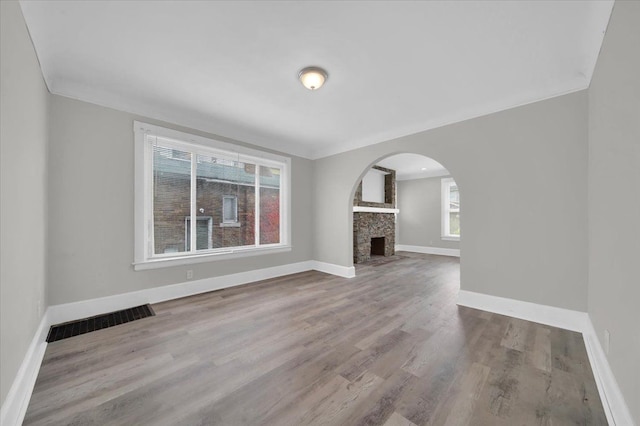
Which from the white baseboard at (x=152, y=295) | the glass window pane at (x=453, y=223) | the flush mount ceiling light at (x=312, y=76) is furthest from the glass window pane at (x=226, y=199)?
the glass window pane at (x=453, y=223)

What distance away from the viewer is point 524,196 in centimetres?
271

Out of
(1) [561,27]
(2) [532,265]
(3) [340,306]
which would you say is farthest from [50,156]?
(2) [532,265]

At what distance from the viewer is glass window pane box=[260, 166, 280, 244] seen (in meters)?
4.50

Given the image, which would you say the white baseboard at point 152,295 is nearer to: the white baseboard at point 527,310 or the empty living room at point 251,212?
the empty living room at point 251,212

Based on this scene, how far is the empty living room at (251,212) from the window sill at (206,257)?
3 centimetres

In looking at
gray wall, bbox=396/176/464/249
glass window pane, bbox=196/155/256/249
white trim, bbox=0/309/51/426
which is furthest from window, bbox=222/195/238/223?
gray wall, bbox=396/176/464/249

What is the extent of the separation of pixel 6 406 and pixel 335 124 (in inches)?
153

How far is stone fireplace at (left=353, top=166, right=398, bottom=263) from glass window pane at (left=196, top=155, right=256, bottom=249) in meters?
2.80

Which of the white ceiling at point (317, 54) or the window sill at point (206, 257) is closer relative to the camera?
the white ceiling at point (317, 54)

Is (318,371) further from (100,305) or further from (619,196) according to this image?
(100,305)

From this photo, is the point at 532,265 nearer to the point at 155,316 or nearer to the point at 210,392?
the point at 210,392

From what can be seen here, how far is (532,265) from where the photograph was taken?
2654 mm

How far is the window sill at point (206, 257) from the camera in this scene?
3.06 metres

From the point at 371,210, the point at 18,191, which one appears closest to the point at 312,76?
the point at 18,191
